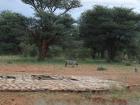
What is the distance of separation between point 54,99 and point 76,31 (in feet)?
101

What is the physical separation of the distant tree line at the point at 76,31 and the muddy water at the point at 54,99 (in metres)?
25.7

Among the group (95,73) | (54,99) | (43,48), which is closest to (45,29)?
(43,48)

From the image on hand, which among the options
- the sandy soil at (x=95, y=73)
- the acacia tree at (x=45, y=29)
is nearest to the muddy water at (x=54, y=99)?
the sandy soil at (x=95, y=73)

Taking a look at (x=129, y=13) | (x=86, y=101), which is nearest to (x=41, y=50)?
(x=129, y=13)

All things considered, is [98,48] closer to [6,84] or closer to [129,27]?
[129,27]

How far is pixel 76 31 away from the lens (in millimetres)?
41125

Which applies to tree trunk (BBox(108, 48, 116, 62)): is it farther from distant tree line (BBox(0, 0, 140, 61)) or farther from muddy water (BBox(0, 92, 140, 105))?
muddy water (BBox(0, 92, 140, 105))

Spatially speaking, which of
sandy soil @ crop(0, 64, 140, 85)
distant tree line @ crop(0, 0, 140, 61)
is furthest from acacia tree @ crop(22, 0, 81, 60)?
sandy soil @ crop(0, 64, 140, 85)

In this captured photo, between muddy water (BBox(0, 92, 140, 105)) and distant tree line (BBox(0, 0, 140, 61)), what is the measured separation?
25.7 metres

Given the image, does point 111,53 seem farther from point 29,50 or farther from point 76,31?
point 29,50

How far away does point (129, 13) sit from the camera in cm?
4109

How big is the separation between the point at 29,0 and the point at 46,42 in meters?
6.02

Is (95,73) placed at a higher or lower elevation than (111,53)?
lower

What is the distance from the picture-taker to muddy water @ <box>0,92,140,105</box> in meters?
9.96
